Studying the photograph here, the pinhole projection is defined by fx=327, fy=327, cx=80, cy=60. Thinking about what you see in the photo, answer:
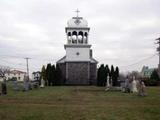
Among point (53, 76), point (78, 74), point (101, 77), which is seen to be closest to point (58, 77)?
point (53, 76)

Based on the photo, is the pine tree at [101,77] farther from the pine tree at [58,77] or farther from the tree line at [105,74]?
the pine tree at [58,77]

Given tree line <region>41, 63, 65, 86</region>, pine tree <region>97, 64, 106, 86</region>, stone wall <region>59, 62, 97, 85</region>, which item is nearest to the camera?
pine tree <region>97, 64, 106, 86</region>

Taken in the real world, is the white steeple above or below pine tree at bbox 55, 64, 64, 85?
above

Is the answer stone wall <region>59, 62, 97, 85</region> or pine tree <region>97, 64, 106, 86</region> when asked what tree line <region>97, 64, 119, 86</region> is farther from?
stone wall <region>59, 62, 97, 85</region>

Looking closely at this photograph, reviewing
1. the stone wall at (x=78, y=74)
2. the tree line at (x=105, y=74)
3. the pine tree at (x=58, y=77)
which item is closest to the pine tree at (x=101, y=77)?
the tree line at (x=105, y=74)

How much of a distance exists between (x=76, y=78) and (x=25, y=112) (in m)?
48.0

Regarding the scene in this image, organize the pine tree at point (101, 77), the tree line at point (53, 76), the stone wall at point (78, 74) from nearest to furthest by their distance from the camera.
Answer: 1. the pine tree at point (101, 77)
2. the tree line at point (53, 76)
3. the stone wall at point (78, 74)

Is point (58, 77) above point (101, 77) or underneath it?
above

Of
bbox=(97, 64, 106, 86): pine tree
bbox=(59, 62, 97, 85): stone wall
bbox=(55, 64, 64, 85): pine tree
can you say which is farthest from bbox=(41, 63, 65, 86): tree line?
bbox=(97, 64, 106, 86): pine tree

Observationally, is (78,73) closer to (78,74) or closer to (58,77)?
(78,74)

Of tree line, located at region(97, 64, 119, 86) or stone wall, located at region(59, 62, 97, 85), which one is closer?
tree line, located at region(97, 64, 119, 86)

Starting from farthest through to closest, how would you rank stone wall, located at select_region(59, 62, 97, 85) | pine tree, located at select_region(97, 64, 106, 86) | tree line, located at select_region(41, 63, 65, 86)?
stone wall, located at select_region(59, 62, 97, 85) → tree line, located at select_region(41, 63, 65, 86) → pine tree, located at select_region(97, 64, 106, 86)

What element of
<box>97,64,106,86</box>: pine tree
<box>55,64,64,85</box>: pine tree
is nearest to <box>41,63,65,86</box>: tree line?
<box>55,64,64,85</box>: pine tree

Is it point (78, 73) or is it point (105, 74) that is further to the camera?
point (78, 73)
